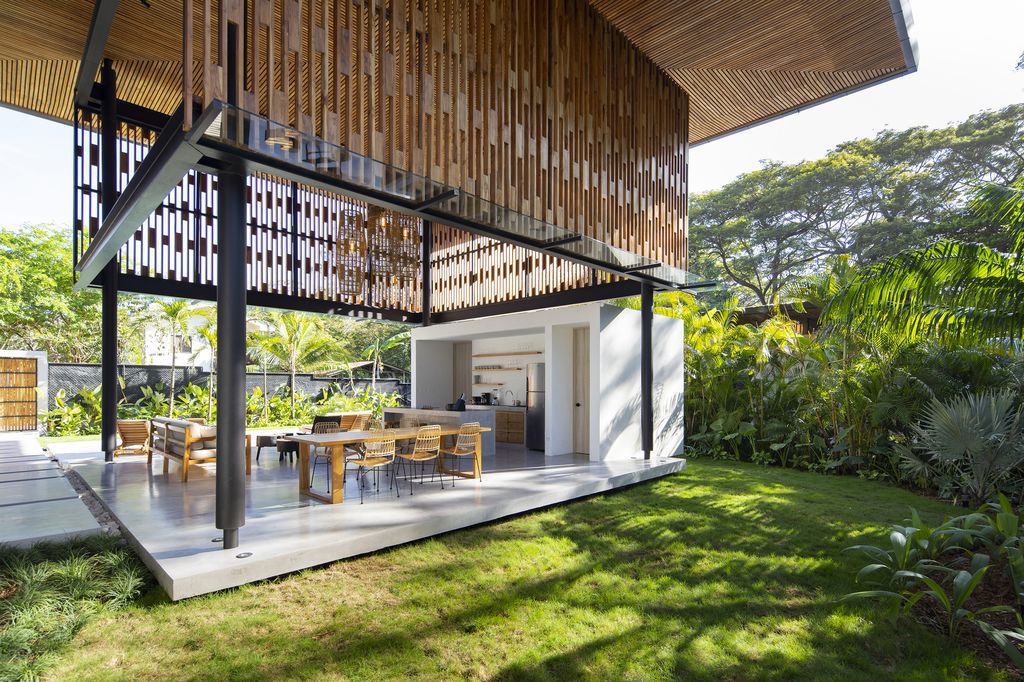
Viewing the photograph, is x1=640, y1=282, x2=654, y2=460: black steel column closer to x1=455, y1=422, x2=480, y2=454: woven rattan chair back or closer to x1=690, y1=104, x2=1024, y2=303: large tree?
x1=455, y1=422, x2=480, y2=454: woven rattan chair back

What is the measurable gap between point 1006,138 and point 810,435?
14590mm

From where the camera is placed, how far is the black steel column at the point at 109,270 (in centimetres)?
860

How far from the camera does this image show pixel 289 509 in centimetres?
600

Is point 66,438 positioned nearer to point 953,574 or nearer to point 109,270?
point 109,270

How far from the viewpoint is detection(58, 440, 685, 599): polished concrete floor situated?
439 cm

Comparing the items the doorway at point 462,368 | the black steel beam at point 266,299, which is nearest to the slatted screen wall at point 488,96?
the black steel beam at point 266,299

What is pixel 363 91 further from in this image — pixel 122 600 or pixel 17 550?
pixel 17 550

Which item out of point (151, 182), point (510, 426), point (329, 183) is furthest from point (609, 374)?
point (151, 182)

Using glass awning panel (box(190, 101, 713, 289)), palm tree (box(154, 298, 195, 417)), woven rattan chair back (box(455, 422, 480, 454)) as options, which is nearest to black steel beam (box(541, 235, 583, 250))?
glass awning panel (box(190, 101, 713, 289))

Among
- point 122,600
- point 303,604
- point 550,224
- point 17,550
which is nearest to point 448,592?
point 303,604

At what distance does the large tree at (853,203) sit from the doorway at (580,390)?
8.65 meters

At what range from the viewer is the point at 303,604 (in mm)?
4098

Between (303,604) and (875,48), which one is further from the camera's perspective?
(875,48)

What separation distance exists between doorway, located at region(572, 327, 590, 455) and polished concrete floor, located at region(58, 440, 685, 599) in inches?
52.4
